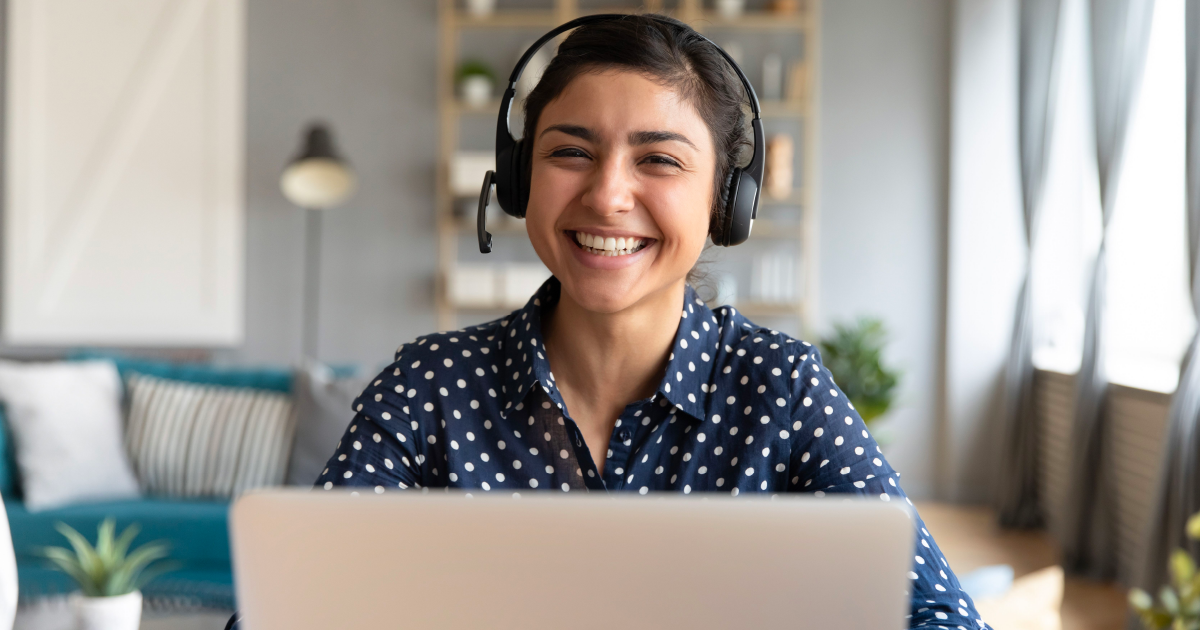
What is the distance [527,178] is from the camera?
1201 millimetres

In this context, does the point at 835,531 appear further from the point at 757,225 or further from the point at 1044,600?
the point at 757,225

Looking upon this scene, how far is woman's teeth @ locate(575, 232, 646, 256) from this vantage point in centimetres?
104

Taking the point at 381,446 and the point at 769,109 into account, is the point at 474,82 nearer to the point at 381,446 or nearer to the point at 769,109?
the point at 769,109

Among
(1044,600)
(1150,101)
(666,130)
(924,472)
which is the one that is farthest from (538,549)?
(924,472)

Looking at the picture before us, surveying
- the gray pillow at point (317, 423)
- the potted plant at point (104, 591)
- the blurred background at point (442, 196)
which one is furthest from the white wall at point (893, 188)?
the potted plant at point (104, 591)

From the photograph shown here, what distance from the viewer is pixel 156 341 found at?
16.6ft

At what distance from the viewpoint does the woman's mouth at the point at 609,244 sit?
3.43 ft

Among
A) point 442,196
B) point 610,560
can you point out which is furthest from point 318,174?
point 610,560

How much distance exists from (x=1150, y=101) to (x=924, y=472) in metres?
2.14

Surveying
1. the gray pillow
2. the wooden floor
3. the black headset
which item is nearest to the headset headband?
the black headset

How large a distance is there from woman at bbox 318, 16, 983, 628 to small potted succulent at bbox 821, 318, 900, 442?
3552 millimetres

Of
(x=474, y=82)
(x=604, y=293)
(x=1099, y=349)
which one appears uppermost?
(x=474, y=82)

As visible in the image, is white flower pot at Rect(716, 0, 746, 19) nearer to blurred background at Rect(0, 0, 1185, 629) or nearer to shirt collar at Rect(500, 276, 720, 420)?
blurred background at Rect(0, 0, 1185, 629)

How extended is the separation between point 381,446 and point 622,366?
29 cm
